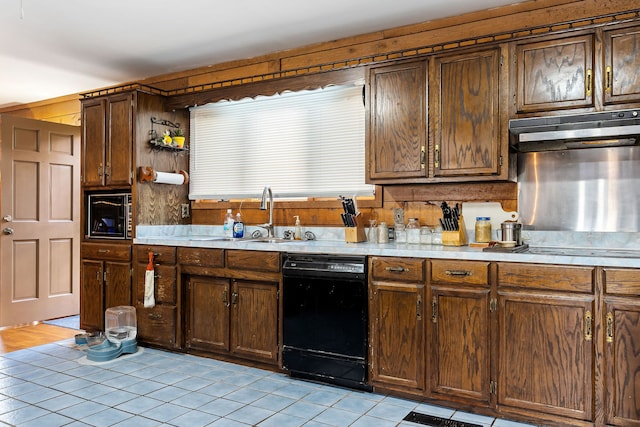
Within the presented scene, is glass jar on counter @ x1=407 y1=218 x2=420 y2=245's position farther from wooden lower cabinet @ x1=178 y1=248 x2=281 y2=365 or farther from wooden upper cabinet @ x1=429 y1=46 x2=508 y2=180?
wooden lower cabinet @ x1=178 y1=248 x2=281 y2=365

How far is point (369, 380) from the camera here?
2.91 m

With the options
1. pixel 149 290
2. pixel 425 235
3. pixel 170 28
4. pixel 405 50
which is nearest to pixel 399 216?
pixel 425 235

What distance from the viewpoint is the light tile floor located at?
8.27ft

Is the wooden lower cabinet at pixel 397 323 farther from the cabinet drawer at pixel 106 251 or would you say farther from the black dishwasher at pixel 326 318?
the cabinet drawer at pixel 106 251

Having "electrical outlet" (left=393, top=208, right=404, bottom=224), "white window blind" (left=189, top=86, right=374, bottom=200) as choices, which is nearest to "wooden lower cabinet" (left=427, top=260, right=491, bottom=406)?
"electrical outlet" (left=393, top=208, right=404, bottom=224)

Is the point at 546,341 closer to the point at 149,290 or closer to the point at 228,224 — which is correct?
the point at 228,224

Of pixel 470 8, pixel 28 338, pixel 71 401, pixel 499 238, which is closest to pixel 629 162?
pixel 499 238

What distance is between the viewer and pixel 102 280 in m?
4.21

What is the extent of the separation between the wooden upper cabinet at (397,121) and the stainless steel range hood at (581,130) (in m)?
0.60

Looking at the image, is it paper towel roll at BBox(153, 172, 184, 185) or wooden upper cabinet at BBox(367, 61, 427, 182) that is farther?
paper towel roll at BBox(153, 172, 184, 185)

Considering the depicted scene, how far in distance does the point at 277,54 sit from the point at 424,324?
104 inches

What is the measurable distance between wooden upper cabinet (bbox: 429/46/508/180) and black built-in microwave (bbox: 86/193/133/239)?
2.69 m

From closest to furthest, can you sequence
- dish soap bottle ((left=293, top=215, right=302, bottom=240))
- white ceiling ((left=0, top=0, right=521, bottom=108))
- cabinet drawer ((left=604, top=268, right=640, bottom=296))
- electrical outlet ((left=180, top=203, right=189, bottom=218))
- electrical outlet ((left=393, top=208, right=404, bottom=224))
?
cabinet drawer ((left=604, top=268, right=640, bottom=296)) → white ceiling ((left=0, top=0, right=521, bottom=108)) → electrical outlet ((left=393, top=208, right=404, bottom=224)) → dish soap bottle ((left=293, top=215, right=302, bottom=240)) → electrical outlet ((left=180, top=203, right=189, bottom=218))

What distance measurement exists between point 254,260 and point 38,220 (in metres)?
2.90
